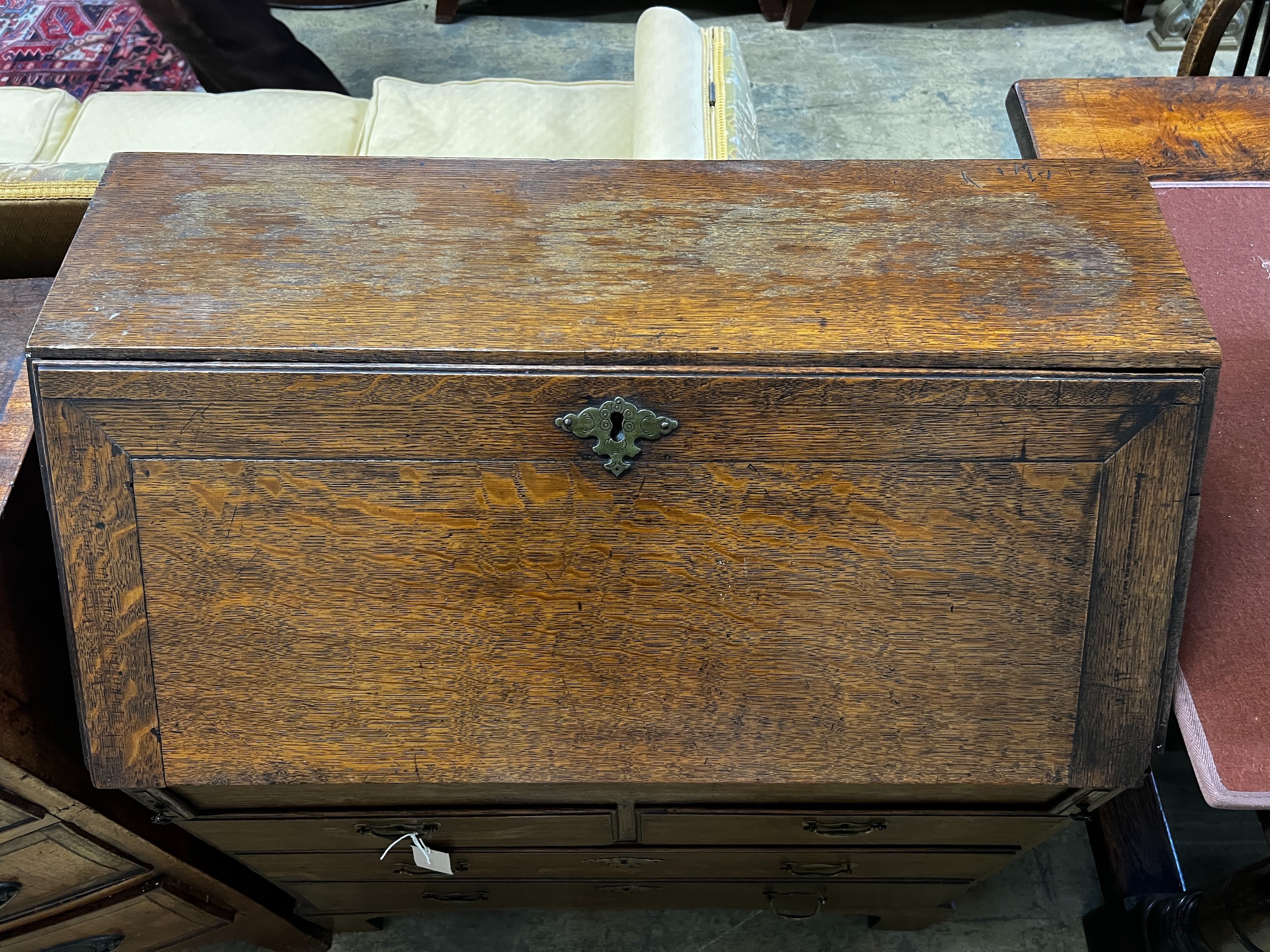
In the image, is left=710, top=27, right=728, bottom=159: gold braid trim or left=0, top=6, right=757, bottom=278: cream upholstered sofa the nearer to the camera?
left=710, top=27, right=728, bottom=159: gold braid trim

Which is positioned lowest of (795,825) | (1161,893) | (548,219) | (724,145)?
(1161,893)

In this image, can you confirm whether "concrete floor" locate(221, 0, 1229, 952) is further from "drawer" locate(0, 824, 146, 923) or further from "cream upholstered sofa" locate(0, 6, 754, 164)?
"drawer" locate(0, 824, 146, 923)

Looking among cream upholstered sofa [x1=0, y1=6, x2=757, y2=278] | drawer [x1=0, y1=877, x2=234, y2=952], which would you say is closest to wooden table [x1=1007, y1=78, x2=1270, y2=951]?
cream upholstered sofa [x1=0, y1=6, x2=757, y2=278]

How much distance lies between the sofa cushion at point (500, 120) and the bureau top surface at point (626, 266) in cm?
114

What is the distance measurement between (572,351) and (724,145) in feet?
2.95

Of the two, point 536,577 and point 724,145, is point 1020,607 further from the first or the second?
point 724,145

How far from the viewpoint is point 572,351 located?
101 cm

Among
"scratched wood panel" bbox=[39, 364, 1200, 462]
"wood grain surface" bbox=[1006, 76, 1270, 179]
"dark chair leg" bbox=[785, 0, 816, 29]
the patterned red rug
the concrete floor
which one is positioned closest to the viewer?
"scratched wood panel" bbox=[39, 364, 1200, 462]

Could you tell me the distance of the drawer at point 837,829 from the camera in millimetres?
1326

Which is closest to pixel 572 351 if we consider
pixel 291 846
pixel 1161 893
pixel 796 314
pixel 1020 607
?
pixel 796 314

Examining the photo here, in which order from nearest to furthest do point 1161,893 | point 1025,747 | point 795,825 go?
1. point 1025,747
2. point 795,825
3. point 1161,893

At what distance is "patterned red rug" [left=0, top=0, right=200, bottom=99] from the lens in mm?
2873

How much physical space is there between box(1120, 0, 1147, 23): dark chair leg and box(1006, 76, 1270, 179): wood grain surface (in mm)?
2409

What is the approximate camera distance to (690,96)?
1.90 meters
